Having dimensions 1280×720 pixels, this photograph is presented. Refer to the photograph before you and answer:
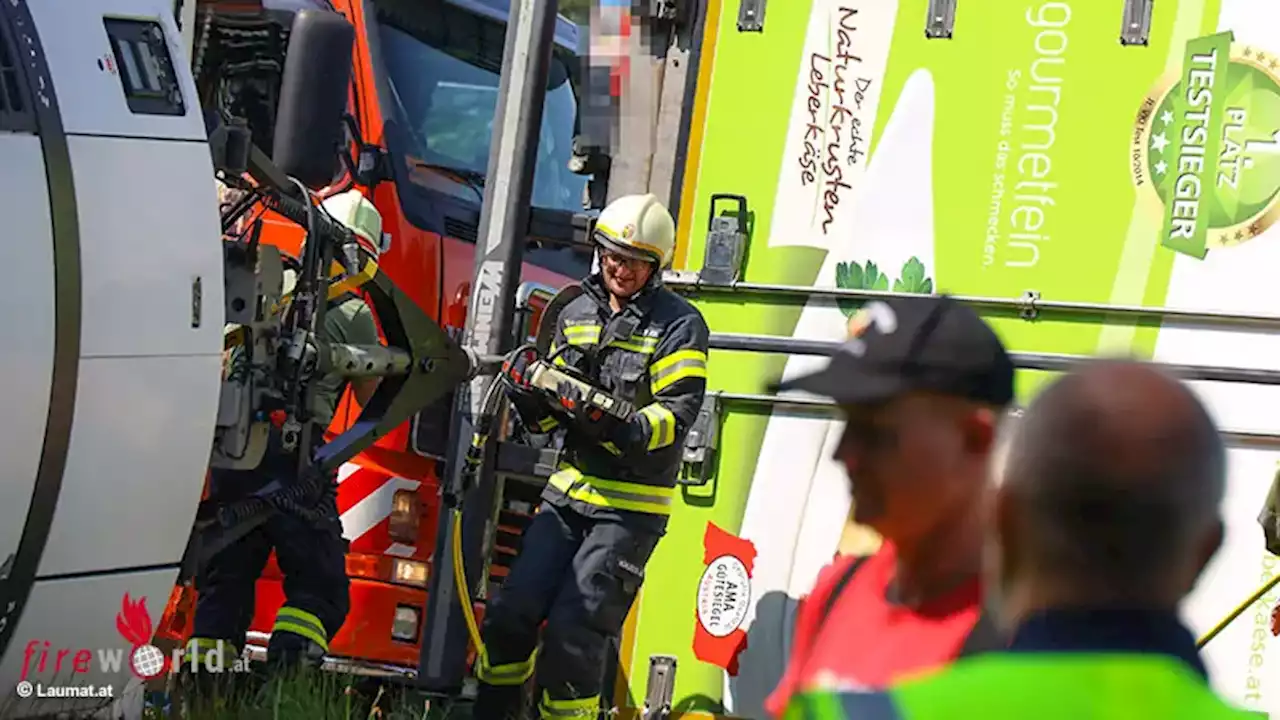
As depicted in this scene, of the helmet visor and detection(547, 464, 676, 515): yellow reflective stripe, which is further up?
the helmet visor

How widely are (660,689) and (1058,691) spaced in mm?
3760

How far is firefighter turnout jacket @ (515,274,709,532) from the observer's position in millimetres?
4883

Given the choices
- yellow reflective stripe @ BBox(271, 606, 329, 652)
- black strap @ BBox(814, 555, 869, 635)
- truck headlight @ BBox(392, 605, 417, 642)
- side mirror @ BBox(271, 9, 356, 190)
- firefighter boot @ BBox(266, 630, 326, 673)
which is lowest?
truck headlight @ BBox(392, 605, 417, 642)

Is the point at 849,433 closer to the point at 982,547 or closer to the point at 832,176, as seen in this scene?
the point at 982,547

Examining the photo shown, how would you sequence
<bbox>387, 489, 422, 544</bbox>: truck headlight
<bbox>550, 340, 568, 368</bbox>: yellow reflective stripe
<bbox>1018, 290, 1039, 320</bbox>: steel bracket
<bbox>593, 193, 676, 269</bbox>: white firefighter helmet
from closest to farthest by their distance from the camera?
<bbox>1018, 290, 1039, 320</bbox>: steel bracket
<bbox>593, 193, 676, 269</bbox>: white firefighter helmet
<bbox>550, 340, 568, 368</bbox>: yellow reflective stripe
<bbox>387, 489, 422, 544</bbox>: truck headlight

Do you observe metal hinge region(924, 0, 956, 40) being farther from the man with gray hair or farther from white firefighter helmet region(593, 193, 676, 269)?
the man with gray hair

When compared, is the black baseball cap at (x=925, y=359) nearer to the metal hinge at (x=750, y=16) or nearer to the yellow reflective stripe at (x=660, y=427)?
the yellow reflective stripe at (x=660, y=427)

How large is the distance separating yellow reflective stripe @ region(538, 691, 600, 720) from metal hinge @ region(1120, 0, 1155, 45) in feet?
7.49

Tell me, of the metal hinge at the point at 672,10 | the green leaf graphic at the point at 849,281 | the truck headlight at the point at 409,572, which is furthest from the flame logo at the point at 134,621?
the metal hinge at the point at 672,10

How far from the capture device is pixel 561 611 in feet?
16.1

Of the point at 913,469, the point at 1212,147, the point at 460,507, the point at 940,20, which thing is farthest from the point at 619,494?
the point at 913,469

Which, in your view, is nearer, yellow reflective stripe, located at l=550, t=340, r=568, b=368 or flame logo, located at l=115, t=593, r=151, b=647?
flame logo, located at l=115, t=593, r=151, b=647

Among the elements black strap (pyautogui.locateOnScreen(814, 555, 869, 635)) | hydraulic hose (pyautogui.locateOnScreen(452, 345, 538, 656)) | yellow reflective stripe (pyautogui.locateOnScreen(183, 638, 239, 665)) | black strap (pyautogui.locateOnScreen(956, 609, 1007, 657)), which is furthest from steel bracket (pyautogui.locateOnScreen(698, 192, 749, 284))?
black strap (pyautogui.locateOnScreen(956, 609, 1007, 657))

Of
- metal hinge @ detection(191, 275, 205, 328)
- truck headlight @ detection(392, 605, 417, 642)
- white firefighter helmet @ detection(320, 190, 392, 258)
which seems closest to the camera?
metal hinge @ detection(191, 275, 205, 328)
